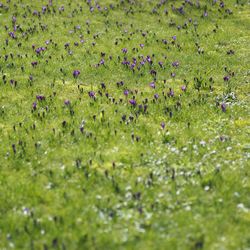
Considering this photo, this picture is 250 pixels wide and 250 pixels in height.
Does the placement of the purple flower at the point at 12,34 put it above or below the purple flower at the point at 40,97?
above

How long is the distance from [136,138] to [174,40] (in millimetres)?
10907

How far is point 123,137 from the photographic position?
12.3 meters

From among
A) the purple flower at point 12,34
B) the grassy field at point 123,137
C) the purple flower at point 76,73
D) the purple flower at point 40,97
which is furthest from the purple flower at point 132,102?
the purple flower at point 12,34

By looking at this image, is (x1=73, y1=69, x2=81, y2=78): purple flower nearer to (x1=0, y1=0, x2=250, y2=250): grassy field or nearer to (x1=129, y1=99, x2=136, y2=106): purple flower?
(x1=0, y1=0, x2=250, y2=250): grassy field

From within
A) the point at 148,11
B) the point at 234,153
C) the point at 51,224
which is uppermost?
the point at 148,11

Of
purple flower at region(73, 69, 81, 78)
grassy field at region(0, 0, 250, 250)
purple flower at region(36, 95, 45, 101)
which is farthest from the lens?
purple flower at region(73, 69, 81, 78)

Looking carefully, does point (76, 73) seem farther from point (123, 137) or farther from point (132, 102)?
point (123, 137)

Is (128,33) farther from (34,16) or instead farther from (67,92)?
(67,92)

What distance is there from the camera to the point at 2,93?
50.0ft

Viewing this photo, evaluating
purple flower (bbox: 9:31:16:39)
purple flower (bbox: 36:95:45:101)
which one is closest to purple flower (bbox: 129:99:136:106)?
purple flower (bbox: 36:95:45:101)

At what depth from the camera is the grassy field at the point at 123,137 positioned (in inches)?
352

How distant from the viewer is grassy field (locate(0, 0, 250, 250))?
8938 millimetres

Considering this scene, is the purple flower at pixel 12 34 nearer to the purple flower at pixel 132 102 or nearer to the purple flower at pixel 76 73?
the purple flower at pixel 76 73

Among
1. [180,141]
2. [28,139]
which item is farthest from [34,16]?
[180,141]
